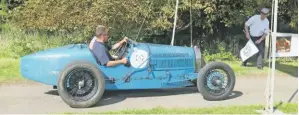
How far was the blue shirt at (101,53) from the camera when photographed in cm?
844

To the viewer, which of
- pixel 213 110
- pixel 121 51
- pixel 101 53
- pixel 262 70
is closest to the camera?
pixel 213 110

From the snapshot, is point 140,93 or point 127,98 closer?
point 127,98

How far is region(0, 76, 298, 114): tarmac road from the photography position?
808 cm

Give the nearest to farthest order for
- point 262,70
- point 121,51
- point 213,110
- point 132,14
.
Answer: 1. point 213,110
2. point 121,51
3. point 262,70
4. point 132,14

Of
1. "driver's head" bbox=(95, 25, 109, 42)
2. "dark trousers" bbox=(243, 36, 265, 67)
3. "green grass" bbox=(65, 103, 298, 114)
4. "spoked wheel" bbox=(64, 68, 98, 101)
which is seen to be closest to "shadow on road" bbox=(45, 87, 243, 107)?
"spoked wheel" bbox=(64, 68, 98, 101)

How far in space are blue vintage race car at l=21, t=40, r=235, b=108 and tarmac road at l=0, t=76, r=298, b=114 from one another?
8.9 inches

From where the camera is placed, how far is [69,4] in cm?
1362

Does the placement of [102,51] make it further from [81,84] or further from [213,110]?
[213,110]

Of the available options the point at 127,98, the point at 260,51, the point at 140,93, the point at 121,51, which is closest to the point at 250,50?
the point at 260,51

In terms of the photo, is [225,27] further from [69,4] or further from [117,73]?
[117,73]

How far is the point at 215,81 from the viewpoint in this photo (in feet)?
28.8

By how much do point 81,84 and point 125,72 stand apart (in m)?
0.83

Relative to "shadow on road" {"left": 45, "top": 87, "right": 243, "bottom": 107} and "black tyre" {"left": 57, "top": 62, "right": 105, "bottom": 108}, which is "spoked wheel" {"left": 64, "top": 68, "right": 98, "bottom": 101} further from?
"shadow on road" {"left": 45, "top": 87, "right": 243, "bottom": 107}

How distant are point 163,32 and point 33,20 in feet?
12.8
